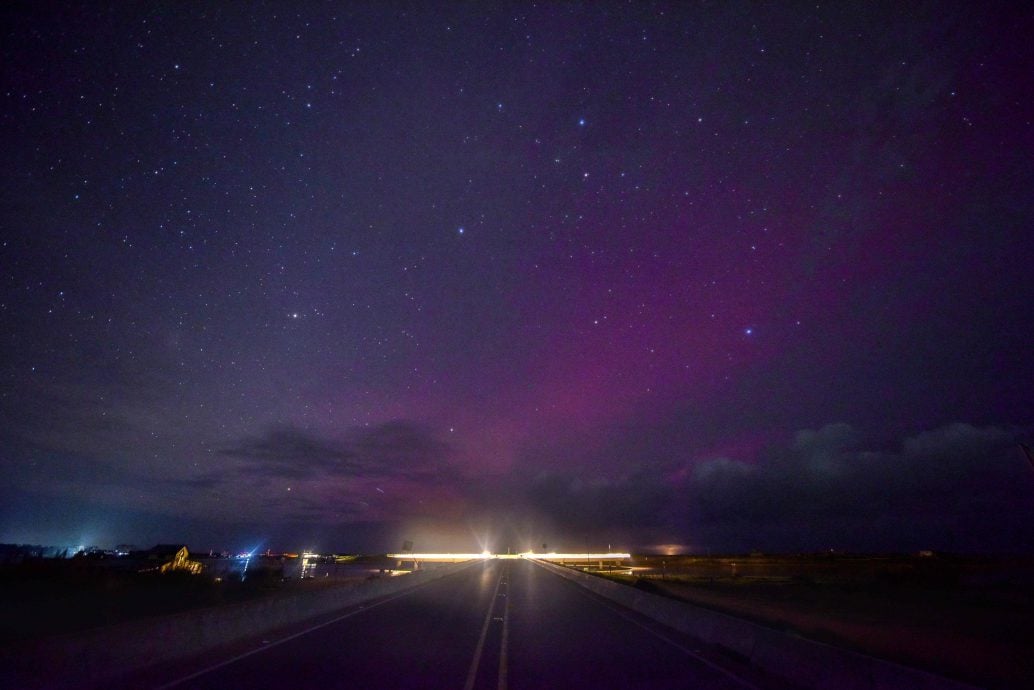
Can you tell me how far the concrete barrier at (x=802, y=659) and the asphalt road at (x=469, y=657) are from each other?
0.98 meters

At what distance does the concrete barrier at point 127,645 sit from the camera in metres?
8.07

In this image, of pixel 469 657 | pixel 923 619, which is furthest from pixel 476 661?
pixel 923 619

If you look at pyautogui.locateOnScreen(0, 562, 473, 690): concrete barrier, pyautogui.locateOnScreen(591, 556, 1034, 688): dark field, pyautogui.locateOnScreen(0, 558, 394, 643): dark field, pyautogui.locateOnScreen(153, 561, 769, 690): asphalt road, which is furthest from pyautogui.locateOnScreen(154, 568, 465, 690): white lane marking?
pyautogui.locateOnScreen(591, 556, 1034, 688): dark field

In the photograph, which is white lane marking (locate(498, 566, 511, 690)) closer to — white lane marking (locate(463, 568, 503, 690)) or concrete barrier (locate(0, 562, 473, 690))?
white lane marking (locate(463, 568, 503, 690))

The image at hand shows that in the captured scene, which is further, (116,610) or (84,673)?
(116,610)

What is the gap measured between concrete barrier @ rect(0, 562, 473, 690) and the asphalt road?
1.14 meters

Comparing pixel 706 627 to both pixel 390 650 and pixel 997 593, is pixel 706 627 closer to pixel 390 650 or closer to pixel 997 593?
pixel 390 650

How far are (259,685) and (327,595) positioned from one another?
47.9ft

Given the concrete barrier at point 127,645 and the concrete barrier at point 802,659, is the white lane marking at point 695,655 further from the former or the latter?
the concrete barrier at point 127,645

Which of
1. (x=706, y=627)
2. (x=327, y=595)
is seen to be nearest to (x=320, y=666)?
(x=706, y=627)

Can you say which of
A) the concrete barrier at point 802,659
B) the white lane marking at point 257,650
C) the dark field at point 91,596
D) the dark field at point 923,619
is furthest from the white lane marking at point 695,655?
the dark field at point 91,596

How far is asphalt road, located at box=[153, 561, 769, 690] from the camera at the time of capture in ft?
32.4

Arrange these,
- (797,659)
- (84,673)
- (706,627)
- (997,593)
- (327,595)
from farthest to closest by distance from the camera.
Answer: (997,593) < (327,595) < (706,627) < (797,659) < (84,673)

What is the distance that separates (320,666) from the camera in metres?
10.9
